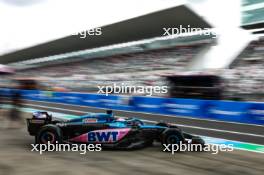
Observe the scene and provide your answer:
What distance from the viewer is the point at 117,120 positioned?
28.4ft

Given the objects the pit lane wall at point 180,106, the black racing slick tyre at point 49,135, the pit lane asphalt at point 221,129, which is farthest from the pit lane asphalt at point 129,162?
the pit lane wall at point 180,106

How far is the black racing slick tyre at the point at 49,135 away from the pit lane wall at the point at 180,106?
4695 mm

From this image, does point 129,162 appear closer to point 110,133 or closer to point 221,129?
point 110,133

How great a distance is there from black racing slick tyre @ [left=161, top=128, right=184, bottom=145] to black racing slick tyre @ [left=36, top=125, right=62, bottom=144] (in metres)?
2.28

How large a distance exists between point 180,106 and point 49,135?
313 inches

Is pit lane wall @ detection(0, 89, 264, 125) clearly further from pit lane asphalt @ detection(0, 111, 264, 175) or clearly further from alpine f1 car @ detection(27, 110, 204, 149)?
alpine f1 car @ detection(27, 110, 204, 149)

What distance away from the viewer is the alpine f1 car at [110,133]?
27.5 ft

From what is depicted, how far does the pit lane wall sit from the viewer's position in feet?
41.7

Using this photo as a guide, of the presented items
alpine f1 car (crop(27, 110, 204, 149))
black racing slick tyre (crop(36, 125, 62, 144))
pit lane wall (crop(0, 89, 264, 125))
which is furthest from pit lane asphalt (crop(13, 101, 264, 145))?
black racing slick tyre (crop(36, 125, 62, 144))

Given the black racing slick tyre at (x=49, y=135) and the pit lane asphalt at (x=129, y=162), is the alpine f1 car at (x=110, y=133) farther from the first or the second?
the pit lane asphalt at (x=129, y=162)

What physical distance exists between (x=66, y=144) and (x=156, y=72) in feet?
58.1

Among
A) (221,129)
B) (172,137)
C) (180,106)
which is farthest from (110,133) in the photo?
(180,106)

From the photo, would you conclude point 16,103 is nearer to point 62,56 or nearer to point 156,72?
point 156,72

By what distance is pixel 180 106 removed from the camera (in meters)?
15.6
